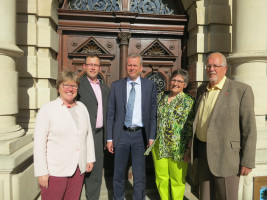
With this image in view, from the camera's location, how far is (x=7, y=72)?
306cm

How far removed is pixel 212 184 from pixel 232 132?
2.33 feet

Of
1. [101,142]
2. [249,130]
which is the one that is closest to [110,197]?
[101,142]

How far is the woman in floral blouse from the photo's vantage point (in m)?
3.07

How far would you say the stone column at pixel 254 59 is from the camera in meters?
3.53

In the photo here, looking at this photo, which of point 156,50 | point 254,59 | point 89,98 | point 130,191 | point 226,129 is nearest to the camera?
point 226,129

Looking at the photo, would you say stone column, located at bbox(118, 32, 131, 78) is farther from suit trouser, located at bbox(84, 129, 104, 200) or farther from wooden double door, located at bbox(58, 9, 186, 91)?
suit trouser, located at bbox(84, 129, 104, 200)

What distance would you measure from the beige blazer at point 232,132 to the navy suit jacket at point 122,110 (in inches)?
35.8

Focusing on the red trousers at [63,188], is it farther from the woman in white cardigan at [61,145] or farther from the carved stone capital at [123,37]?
the carved stone capital at [123,37]

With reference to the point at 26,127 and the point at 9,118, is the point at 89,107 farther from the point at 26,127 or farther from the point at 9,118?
the point at 26,127

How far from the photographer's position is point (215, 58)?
8.46ft

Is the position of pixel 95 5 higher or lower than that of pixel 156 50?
higher

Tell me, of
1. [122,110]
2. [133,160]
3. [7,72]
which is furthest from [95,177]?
[7,72]

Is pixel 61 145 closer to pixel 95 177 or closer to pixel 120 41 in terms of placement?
pixel 95 177

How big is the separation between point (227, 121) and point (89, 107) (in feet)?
5.48
